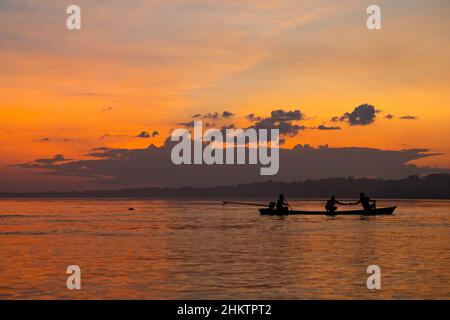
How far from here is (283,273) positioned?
28359mm

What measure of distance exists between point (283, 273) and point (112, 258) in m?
10.8

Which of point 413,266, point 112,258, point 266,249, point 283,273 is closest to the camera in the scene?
point 283,273

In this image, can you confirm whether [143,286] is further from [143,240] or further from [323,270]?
[143,240]

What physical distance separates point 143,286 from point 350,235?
29501mm

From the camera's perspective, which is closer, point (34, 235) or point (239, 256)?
point (239, 256)
